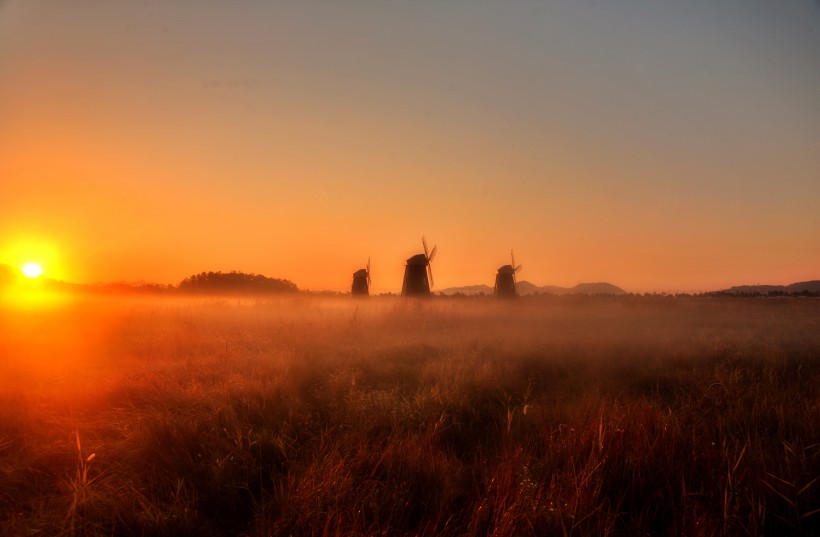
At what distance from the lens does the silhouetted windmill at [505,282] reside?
3019cm

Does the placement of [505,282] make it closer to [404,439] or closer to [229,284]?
[404,439]

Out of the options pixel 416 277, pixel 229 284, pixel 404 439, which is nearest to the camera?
pixel 404 439

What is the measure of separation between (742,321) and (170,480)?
75.5 feet

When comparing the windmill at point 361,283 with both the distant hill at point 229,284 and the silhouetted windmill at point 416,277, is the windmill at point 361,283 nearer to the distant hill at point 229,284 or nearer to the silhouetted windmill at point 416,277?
the silhouetted windmill at point 416,277

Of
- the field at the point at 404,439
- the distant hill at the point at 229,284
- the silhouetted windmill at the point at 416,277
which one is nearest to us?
the field at the point at 404,439

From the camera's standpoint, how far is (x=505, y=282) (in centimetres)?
3078

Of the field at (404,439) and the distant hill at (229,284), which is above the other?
the distant hill at (229,284)

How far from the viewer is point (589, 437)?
4152 millimetres

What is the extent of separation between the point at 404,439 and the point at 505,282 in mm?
27486

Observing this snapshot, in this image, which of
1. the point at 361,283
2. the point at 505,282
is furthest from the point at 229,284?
the point at 505,282

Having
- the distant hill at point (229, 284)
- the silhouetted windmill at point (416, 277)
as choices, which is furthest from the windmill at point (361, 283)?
the distant hill at point (229, 284)

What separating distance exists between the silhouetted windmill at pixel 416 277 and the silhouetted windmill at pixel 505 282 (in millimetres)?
5772

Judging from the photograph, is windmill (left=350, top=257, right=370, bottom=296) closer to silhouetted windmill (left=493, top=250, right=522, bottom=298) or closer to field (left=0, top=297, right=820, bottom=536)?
silhouetted windmill (left=493, top=250, right=522, bottom=298)

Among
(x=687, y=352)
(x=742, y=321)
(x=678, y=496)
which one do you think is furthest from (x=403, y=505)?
(x=742, y=321)
